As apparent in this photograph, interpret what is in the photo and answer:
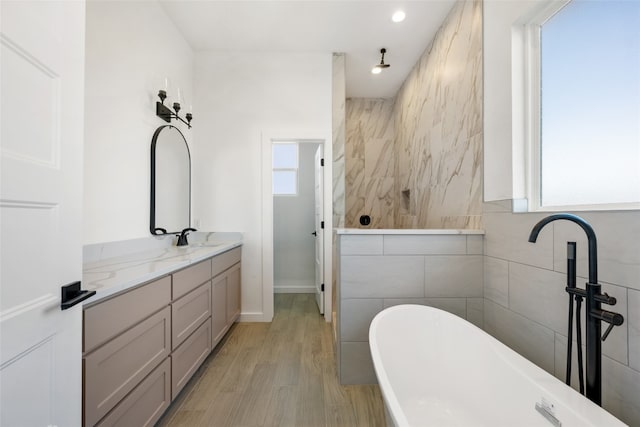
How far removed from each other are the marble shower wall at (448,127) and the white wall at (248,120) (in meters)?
1.00

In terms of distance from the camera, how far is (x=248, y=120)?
2.70 m

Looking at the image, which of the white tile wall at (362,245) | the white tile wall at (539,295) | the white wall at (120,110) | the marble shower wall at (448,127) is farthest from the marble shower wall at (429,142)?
the white wall at (120,110)

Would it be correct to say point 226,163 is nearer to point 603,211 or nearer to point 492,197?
point 492,197

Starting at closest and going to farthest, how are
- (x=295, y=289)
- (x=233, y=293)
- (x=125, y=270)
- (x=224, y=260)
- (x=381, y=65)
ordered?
(x=125, y=270) → (x=224, y=260) → (x=233, y=293) → (x=381, y=65) → (x=295, y=289)

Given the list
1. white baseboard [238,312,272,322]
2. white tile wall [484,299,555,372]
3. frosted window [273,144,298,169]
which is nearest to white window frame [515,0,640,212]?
white tile wall [484,299,555,372]

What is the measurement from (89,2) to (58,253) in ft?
5.36

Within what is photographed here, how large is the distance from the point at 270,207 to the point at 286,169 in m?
1.25

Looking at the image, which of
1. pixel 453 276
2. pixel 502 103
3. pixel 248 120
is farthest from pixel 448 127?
pixel 248 120

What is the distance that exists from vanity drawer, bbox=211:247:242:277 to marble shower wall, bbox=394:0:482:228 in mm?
1912

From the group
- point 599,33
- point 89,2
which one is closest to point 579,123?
point 599,33

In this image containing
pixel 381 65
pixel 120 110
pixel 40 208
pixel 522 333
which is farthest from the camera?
pixel 381 65

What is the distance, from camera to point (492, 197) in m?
1.60

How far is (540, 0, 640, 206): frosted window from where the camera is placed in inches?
37.8

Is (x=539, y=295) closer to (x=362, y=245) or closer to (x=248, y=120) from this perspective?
(x=362, y=245)
